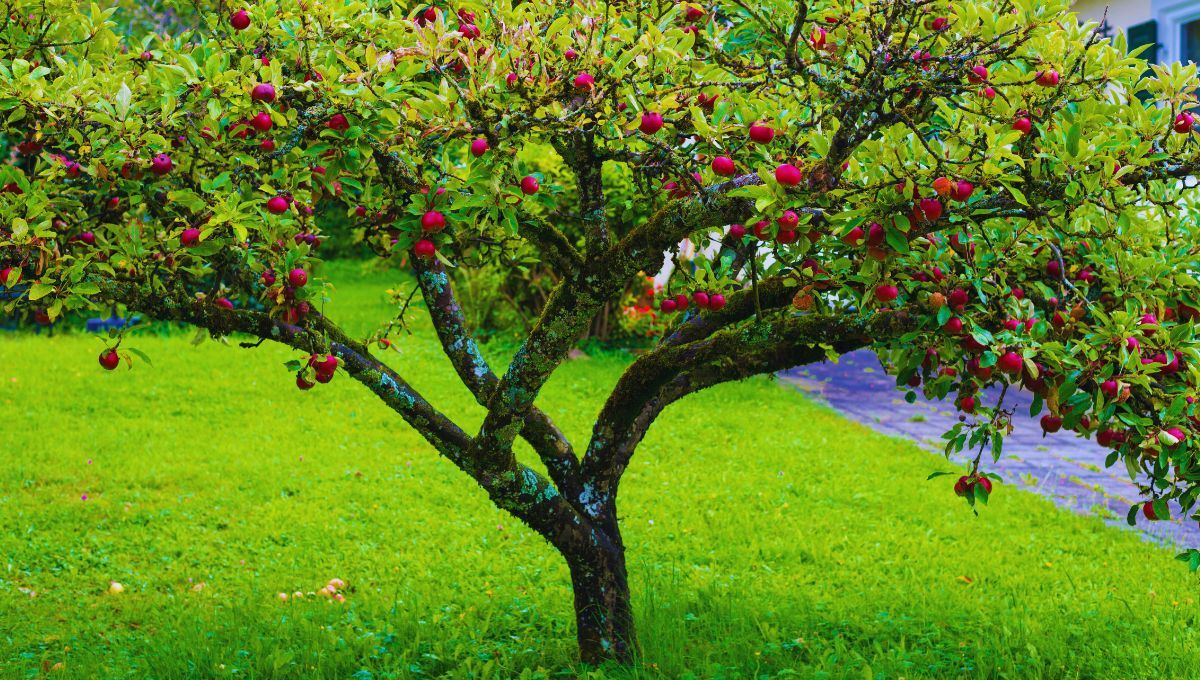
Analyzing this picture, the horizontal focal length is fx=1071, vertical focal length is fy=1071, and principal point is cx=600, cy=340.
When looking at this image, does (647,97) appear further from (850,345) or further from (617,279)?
(850,345)

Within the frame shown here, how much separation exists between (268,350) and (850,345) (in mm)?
7816

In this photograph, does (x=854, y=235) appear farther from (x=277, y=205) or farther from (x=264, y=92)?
(x=277, y=205)

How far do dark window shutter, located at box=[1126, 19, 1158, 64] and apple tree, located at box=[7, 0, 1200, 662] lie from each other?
299 inches

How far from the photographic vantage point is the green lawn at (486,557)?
4.06m

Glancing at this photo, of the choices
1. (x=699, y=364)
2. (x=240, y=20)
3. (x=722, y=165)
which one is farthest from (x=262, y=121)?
(x=699, y=364)

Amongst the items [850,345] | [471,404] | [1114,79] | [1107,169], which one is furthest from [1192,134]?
[471,404]

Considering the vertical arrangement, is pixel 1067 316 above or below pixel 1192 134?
below

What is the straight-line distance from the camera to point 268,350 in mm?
10383

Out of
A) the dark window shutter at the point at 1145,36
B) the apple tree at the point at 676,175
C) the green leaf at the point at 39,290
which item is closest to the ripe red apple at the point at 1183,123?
the apple tree at the point at 676,175

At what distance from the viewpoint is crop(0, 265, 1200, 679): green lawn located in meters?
4.06

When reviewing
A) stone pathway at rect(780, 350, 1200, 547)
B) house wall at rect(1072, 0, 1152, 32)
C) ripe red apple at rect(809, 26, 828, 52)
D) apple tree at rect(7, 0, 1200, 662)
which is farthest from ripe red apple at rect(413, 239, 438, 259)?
house wall at rect(1072, 0, 1152, 32)

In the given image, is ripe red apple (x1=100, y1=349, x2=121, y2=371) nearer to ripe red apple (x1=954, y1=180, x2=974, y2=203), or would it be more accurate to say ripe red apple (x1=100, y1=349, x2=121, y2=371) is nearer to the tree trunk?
the tree trunk

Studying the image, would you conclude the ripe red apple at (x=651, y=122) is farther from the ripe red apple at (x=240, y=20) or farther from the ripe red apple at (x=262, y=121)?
the ripe red apple at (x=240, y=20)

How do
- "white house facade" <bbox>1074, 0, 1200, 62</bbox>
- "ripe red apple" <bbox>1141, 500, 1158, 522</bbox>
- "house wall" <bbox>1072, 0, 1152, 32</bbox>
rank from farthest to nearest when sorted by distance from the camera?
1. "house wall" <bbox>1072, 0, 1152, 32</bbox>
2. "white house facade" <bbox>1074, 0, 1200, 62</bbox>
3. "ripe red apple" <bbox>1141, 500, 1158, 522</bbox>
